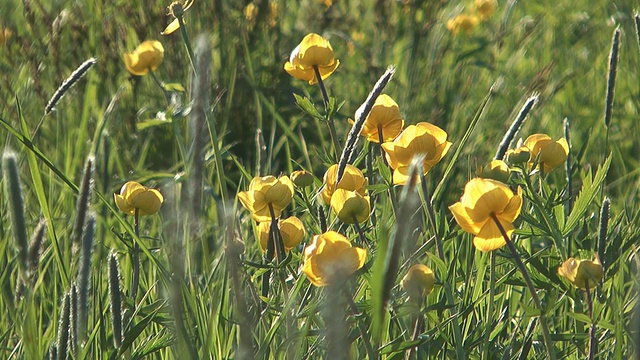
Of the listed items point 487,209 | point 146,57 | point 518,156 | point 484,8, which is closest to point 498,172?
point 518,156

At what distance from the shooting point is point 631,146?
9.43 ft

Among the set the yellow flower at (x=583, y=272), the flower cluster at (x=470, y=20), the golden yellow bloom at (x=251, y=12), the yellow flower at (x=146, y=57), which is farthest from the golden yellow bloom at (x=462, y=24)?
the yellow flower at (x=583, y=272)

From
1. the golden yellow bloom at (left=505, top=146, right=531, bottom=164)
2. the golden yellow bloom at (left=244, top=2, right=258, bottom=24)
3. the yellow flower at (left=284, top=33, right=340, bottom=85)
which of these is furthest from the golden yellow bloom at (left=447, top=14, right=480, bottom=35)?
the golden yellow bloom at (left=505, top=146, right=531, bottom=164)

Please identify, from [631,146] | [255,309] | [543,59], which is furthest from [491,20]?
[255,309]

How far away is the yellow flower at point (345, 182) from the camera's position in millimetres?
1404

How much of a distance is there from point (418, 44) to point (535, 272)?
1.90m

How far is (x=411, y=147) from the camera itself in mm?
1334

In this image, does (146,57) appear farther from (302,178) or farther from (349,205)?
(349,205)

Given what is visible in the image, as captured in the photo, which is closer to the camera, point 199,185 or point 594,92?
point 199,185

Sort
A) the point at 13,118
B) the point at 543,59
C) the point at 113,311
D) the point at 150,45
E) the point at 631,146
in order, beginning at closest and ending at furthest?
the point at 113,311 → the point at 150,45 → the point at 13,118 → the point at 631,146 → the point at 543,59

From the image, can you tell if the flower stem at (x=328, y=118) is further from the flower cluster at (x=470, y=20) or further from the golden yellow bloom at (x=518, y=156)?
the flower cluster at (x=470, y=20)

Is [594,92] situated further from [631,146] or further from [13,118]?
[13,118]

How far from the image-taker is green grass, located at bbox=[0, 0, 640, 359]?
4.62 ft

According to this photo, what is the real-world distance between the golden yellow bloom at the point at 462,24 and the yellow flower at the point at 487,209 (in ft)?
8.24
